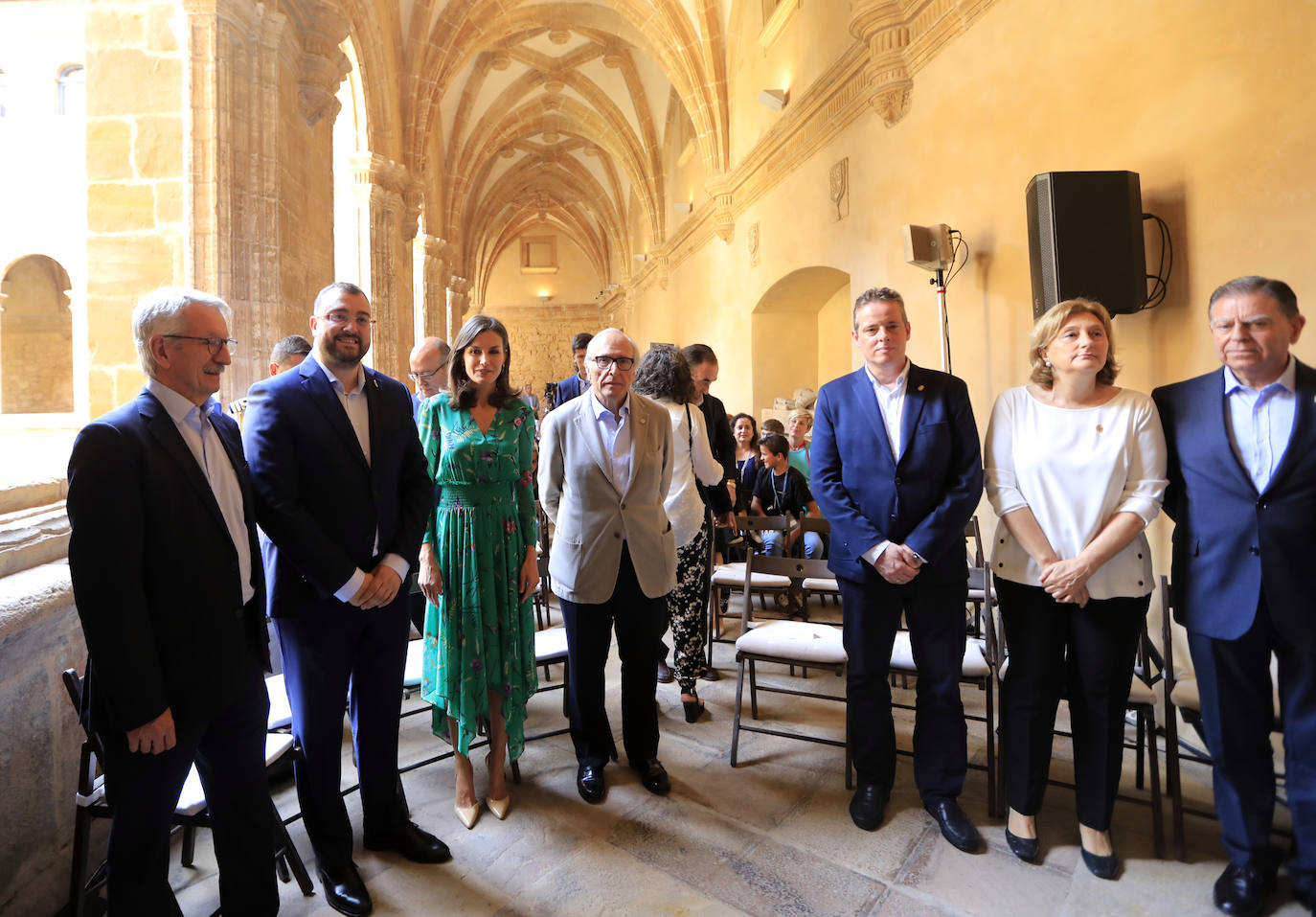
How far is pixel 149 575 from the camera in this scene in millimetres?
1640

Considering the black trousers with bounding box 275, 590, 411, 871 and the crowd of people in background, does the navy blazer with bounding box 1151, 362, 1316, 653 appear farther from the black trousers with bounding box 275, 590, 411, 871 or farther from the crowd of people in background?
the black trousers with bounding box 275, 590, 411, 871

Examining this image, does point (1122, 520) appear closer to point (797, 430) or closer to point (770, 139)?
point (797, 430)

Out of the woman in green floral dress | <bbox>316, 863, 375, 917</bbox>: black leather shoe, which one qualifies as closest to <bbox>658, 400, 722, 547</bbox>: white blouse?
the woman in green floral dress

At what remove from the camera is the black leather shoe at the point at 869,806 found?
8.37ft

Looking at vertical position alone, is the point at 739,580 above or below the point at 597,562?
below

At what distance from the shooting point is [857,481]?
A: 2.61 m

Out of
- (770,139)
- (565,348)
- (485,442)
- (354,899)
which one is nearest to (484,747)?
(354,899)

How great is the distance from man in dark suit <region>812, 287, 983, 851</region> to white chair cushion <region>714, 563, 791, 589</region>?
5.67 ft

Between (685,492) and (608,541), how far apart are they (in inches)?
31.9

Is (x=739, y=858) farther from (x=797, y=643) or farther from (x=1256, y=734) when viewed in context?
(x=1256, y=734)

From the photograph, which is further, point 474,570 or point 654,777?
point 654,777

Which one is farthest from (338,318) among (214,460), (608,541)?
(608,541)

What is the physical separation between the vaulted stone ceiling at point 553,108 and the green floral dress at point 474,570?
25.0 feet

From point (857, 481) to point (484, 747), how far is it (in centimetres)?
210
